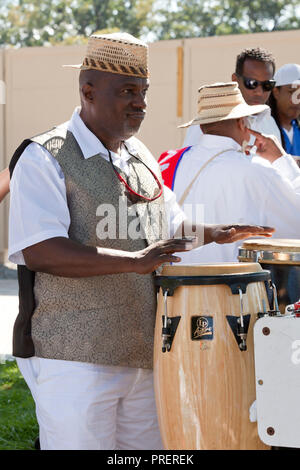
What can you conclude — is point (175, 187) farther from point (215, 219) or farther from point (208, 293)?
point (208, 293)

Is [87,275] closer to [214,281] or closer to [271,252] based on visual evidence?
[214,281]

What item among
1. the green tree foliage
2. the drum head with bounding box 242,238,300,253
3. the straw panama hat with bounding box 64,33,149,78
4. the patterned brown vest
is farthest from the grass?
the green tree foliage

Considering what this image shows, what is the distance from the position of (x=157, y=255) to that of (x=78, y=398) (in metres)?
0.62

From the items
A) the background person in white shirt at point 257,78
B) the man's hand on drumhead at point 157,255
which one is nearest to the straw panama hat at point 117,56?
the man's hand on drumhead at point 157,255

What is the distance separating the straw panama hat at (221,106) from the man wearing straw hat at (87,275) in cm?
132

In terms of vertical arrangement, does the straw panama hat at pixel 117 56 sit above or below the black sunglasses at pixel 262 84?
above

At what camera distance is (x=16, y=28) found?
41.1m

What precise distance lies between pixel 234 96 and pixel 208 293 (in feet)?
5.94

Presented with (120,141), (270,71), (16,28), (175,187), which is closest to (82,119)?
(120,141)

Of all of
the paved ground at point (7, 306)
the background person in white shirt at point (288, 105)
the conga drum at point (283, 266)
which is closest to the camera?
the conga drum at point (283, 266)

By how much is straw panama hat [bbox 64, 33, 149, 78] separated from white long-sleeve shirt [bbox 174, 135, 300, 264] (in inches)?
48.9

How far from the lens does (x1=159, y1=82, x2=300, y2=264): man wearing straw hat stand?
405cm

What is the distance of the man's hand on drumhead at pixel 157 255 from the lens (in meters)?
2.69

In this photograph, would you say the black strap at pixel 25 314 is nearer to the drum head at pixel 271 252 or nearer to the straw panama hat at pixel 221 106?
the drum head at pixel 271 252
